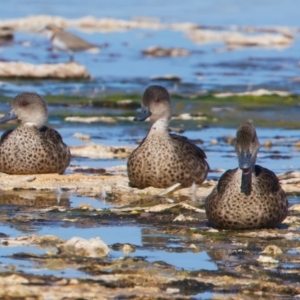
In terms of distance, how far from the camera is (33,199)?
34.0ft

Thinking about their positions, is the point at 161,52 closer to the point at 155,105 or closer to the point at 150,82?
the point at 150,82

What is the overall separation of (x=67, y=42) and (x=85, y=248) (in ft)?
71.3

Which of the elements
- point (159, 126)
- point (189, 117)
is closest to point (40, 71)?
point (189, 117)

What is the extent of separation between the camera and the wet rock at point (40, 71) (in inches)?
860

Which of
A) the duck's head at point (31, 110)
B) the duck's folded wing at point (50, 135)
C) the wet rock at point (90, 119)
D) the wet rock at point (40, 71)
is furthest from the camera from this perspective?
the wet rock at point (40, 71)

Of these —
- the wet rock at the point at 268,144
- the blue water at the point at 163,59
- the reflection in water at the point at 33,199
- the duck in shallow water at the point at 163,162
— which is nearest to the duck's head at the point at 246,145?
the reflection in water at the point at 33,199

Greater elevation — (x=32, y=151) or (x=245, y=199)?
(x=32, y=151)

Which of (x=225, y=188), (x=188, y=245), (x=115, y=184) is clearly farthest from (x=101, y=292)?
(x=115, y=184)

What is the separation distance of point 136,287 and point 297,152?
7.49 meters

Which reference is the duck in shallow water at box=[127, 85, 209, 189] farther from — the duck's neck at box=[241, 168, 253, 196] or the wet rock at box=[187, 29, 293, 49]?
the wet rock at box=[187, 29, 293, 49]

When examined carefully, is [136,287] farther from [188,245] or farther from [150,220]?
[150,220]

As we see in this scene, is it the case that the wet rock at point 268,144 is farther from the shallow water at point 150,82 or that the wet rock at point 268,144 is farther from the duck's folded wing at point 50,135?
the duck's folded wing at point 50,135

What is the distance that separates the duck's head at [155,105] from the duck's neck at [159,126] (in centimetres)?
6

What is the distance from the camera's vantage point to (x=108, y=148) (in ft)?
44.6
